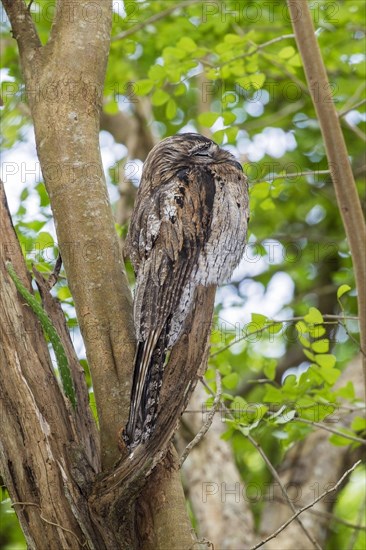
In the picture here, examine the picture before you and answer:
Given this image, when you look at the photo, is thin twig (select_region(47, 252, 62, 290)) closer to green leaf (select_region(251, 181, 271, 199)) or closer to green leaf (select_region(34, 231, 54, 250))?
green leaf (select_region(34, 231, 54, 250))

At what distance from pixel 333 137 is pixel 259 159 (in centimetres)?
360

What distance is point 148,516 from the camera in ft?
8.02

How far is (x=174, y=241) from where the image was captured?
8.16 ft

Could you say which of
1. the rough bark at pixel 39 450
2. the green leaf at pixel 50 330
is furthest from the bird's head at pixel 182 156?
the rough bark at pixel 39 450

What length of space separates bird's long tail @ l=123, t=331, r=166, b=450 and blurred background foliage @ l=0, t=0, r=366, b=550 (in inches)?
41.9

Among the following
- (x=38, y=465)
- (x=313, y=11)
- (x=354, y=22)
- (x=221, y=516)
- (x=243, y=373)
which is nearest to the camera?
(x=38, y=465)

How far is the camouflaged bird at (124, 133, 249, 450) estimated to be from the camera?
7.82 ft

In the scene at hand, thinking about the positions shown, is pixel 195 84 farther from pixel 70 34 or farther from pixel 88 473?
pixel 88 473

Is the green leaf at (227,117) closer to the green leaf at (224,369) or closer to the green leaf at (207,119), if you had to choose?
the green leaf at (207,119)

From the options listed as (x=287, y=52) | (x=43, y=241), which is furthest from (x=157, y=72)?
(x=43, y=241)

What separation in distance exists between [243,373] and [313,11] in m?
3.50

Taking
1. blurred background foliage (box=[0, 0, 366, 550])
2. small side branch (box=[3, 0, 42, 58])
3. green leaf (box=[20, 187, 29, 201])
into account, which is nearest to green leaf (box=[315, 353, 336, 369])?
blurred background foliage (box=[0, 0, 366, 550])

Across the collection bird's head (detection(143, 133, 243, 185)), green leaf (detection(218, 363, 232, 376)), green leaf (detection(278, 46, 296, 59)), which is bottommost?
green leaf (detection(218, 363, 232, 376))

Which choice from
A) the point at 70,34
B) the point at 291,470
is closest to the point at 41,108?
the point at 70,34
